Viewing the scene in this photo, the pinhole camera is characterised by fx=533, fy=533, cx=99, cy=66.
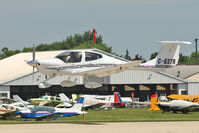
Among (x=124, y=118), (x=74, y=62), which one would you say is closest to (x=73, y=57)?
(x=74, y=62)

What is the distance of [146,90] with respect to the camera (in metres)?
78.7

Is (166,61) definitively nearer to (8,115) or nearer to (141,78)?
(8,115)

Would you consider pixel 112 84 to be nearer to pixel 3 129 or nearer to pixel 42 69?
pixel 42 69

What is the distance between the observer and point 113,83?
2940 inches

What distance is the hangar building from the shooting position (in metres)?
74.4

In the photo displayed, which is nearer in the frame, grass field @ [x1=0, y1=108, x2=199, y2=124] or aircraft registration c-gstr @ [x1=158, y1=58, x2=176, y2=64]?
grass field @ [x1=0, y1=108, x2=199, y2=124]

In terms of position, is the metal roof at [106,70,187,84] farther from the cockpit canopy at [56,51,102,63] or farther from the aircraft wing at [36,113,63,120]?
the cockpit canopy at [56,51,102,63]

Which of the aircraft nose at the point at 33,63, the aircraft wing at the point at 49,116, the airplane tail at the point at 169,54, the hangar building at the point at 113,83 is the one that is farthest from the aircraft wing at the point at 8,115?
the hangar building at the point at 113,83

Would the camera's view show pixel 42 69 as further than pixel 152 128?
Yes

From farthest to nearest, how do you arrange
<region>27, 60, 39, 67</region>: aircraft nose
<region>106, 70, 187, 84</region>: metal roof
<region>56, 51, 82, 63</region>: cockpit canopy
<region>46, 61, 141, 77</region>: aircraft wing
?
1. <region>106, 70, 187, 84</region>: metal roof
2. <region>56, 51, 82, 63</region>: cockpit canopy
3. <region>46, 61, 141, 77</region>: aircraft wing
4. <region>27, 60, 39, 67</region>: aircraft nose

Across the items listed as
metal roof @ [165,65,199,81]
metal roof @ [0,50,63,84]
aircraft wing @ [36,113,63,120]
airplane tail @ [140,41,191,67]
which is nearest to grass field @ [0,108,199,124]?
aircraft wing @ [36,113,63,120]

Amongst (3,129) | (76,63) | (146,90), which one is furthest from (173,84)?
(3,129)

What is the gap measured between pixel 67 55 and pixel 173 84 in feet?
128

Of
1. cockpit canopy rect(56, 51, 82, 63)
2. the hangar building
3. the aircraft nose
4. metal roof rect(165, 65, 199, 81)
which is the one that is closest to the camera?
the aircraft nose
